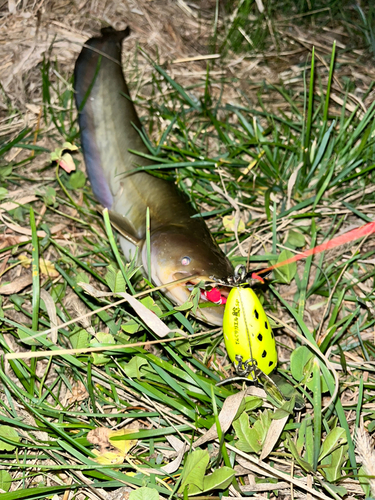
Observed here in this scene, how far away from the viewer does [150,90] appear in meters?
3.51

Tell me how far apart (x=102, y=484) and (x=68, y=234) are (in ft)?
4.60

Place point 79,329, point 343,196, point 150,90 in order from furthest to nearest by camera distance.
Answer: point 150,90 < point 343,196 < point 79,329

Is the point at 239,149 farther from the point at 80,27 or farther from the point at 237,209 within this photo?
the point at 80,27

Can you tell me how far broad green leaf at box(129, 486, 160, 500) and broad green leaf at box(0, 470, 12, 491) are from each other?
0.55m

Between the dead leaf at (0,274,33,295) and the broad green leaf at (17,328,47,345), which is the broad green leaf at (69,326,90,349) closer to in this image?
the broad green leaf at (17,328,47,345)

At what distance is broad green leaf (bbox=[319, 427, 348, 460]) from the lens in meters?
1.98

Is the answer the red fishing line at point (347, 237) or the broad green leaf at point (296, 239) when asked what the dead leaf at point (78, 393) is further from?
the broad green leaf at point (296, 239)

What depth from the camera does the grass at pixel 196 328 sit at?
2.01 metres

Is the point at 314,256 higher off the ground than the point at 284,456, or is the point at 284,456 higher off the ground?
the point at 314,256

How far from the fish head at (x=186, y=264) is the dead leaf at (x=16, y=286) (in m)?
0.62

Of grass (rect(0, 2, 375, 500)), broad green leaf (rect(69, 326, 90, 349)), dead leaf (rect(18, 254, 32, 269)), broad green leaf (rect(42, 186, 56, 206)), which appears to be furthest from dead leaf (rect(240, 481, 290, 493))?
broad green leaf (rect(42, 186, 56, 206))

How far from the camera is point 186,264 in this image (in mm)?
2340

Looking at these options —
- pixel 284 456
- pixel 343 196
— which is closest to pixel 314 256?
pixel 343 196

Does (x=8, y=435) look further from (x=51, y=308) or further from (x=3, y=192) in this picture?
(x=3, y=192)
